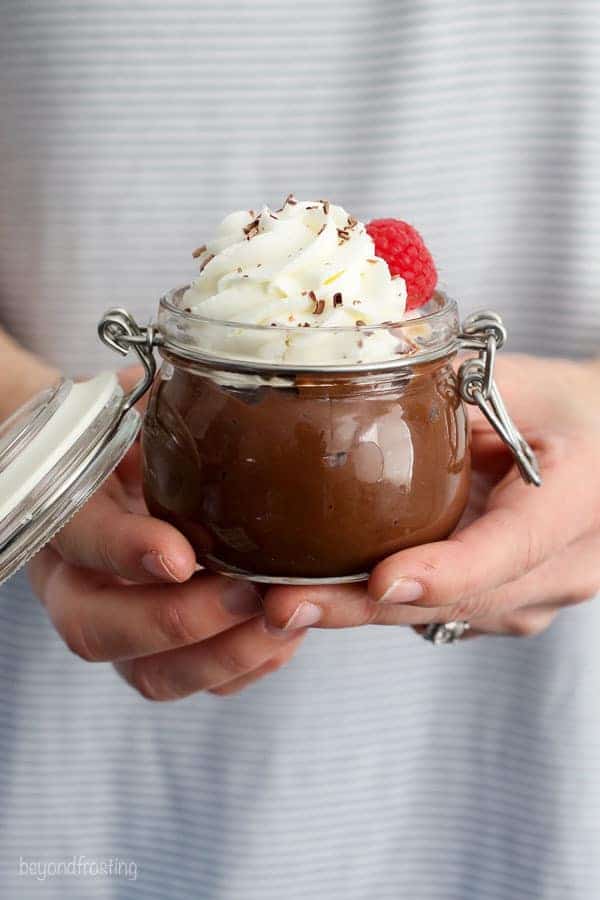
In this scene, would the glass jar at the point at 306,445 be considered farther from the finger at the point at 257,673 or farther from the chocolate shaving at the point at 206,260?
the finger at the point at 257,673

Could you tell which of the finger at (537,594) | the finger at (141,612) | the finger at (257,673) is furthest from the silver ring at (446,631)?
the finger at (141,612)

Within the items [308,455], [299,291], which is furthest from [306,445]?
[299,291]

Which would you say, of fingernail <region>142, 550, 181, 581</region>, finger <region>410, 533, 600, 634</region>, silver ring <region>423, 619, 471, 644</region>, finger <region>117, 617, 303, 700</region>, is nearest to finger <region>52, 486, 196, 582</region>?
fingernail <region>142, 550, 181, 581</region>

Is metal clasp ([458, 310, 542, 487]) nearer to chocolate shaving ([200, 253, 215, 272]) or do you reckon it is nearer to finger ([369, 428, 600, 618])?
finger ([369, 428, 600, 618])

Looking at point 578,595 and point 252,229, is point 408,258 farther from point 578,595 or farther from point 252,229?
point 578,595

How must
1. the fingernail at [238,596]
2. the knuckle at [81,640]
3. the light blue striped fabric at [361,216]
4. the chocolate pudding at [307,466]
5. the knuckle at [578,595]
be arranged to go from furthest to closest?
the light blue striped fabric at [361,216] < the knuckle at [578,595] < the knuckle at [81,640] < the fingernail at [238,596] < the chocolate pudding at [307,466]

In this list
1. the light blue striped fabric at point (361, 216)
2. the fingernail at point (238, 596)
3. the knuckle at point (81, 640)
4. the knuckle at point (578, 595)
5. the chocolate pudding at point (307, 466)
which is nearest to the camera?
the chocolate pudding at point (307, 466)

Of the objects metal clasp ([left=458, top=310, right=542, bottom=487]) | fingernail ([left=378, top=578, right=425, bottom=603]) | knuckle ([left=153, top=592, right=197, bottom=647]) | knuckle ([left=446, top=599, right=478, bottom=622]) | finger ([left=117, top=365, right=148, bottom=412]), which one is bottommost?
knuckle ([left=446, top=599, right=478, bottom=622])
